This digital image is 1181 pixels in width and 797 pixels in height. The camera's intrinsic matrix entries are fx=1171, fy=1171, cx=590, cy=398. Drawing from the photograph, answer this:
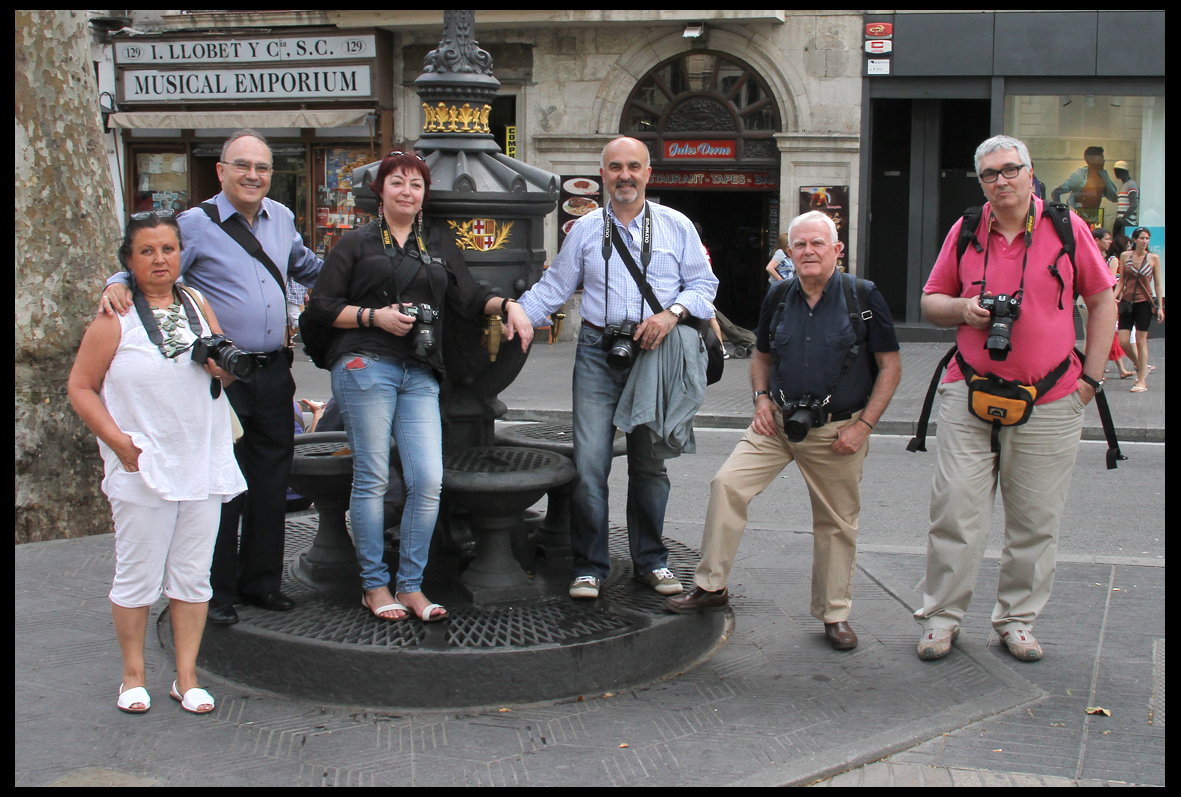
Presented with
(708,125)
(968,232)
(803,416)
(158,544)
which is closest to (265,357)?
(158,544)

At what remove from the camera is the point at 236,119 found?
1791 centimetres

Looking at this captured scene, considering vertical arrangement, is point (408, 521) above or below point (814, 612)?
above

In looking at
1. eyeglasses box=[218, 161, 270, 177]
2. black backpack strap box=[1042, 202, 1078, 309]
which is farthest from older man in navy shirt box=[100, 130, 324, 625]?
black backpack strap box=[1042, 202, 1078, 309]

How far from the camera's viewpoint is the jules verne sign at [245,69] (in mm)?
17359

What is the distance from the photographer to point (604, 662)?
412 centimetres

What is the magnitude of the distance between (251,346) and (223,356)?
590 millimetres

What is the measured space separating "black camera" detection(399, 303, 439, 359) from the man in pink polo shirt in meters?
1.93

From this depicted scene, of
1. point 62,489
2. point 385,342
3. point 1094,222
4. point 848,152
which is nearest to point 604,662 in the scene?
point 385,342

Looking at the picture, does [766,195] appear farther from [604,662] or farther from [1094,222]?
[604,662]

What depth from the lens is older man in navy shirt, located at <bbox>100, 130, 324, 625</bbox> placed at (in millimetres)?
4336

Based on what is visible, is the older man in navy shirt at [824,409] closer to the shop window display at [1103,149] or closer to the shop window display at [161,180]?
the shop window display at [1103,149]

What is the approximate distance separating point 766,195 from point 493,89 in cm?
1366

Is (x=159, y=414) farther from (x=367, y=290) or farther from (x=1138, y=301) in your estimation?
(x=1138, y=301)

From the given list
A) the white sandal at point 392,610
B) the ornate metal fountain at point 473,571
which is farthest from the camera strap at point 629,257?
the white sandal at point 392,610
